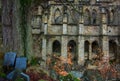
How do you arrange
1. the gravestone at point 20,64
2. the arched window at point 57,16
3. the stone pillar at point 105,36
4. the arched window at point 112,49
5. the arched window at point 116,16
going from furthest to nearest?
1. the arched window at point 116,16
2. the arched window at point 57,16
3. the arched window at point 112,49
4. the stone pillar at point 105,36
5. the gravestone at point 20,64

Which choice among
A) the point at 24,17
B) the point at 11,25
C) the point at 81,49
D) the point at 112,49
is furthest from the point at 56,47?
the point at 24,17

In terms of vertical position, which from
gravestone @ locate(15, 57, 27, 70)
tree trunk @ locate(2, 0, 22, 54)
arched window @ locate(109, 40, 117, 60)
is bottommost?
arched window @ locate(109, 40, 117, 60)

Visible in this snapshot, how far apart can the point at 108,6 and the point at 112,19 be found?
217cm

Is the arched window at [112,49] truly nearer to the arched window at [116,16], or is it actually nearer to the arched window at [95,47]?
the arched window at [95,47]

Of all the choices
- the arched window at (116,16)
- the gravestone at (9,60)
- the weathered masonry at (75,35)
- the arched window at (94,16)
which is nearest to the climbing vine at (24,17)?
the gravestone at (9,60)

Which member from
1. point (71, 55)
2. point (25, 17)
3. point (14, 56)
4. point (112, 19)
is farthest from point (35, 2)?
point (112, 19)

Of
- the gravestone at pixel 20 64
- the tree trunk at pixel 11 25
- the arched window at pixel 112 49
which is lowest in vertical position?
the arched window at pixel 112 49

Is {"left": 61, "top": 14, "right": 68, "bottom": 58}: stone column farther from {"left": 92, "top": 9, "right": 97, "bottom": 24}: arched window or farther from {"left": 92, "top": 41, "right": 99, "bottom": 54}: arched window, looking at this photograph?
{"left": 92, "top": 9, "right": 97, "bottom": 24}: arched window

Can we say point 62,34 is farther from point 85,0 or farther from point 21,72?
point 21,72

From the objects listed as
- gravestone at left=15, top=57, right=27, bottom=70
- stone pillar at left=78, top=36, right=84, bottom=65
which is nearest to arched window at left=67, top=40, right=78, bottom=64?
stone pillar at left=78, top=36, right=84, bottom=65

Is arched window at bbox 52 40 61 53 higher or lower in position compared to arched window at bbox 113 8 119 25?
lower

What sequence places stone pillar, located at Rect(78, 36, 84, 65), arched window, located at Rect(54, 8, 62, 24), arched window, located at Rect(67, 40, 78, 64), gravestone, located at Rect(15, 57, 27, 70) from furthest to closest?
arched window, located at Rect(54, 8, 62, 24) < arched window, located at Rect(67, 40, 78, 64) < stone pillar, located at Rect(78, 36, 84, 65) < gravestone, located at Rect(15, 57, 27, 70)

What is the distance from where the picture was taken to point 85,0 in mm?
49406

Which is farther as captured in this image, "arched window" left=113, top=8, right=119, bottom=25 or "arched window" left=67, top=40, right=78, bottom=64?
"arched window" left=113, top=8, right=119, bottom=25
